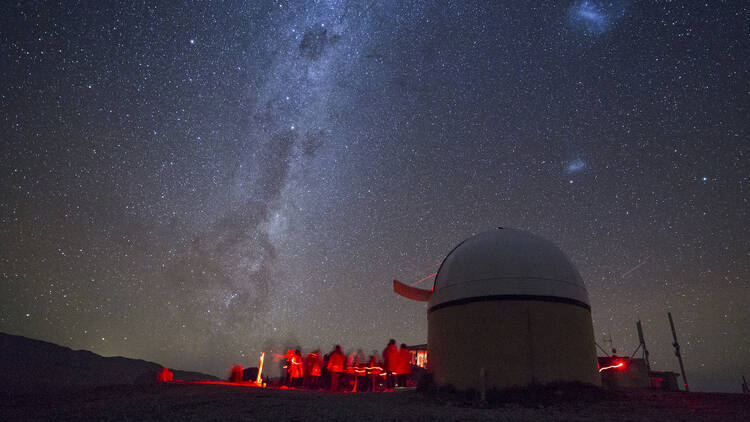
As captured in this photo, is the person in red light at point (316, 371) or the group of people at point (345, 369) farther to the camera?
the person in red light at point (316, 371)

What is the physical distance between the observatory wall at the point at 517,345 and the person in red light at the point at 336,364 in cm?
518

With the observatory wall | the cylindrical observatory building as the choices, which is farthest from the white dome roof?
the observatory wall

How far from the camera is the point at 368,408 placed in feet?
27.6

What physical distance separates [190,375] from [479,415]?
7363 centimetres

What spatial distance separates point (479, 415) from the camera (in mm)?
8062

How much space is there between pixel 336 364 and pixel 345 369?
19.8 inches

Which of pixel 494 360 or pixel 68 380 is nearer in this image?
pixel 494 360

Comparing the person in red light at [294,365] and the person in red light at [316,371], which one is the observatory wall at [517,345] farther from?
the person in red light at [294,365]

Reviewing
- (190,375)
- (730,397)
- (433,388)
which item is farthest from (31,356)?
(730,397)

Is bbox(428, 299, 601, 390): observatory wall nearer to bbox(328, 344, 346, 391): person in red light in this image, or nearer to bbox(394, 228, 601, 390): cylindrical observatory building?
bbox(394, 228, 601, 390): cylindrical observatory building

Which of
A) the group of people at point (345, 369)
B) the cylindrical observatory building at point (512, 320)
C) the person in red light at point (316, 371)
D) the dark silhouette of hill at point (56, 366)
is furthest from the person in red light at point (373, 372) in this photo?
the dark silhouette of hill at point (56, 366)

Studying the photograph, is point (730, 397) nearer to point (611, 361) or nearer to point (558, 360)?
point (558, 360)

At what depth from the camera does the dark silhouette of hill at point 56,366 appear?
52875mm

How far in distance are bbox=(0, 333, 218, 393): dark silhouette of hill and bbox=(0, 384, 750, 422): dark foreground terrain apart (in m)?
52.2
